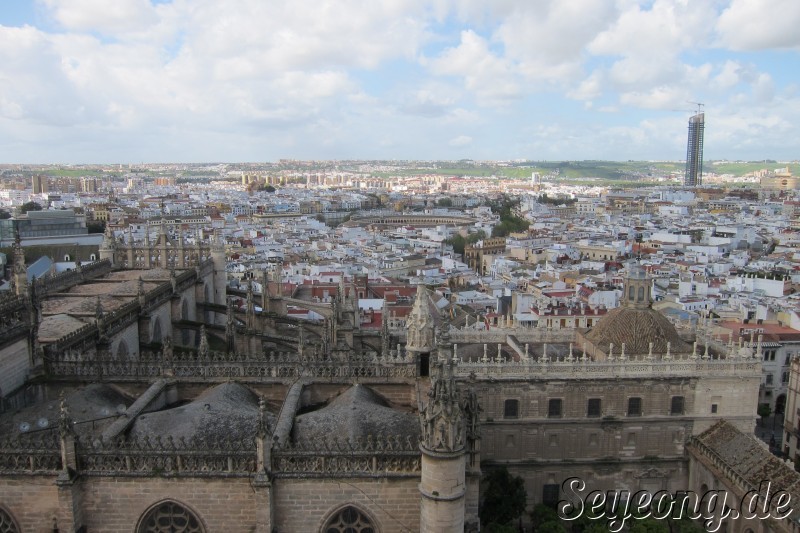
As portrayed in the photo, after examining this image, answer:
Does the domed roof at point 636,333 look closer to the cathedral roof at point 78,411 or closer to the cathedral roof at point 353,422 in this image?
the cathedral roof at point 353,422

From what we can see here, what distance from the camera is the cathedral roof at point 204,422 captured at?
43.0ft

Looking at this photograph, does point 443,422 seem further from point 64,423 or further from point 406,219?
point 406,219

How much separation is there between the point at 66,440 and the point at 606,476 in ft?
75.8

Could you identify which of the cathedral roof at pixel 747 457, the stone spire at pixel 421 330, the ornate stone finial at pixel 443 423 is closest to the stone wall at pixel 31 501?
the ornate stone finial at pixel 443 423

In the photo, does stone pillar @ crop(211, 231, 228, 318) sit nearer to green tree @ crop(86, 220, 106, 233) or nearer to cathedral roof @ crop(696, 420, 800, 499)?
cathedral roof @ crop(696, 420, 800, 499)

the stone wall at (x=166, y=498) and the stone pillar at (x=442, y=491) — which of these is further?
the stone wall at (x=166, y=498)

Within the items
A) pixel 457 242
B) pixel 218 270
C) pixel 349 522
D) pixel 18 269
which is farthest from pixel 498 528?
pixel 457 242

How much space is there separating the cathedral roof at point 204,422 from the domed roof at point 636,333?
20025 millimetres

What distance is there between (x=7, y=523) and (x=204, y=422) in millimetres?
3517

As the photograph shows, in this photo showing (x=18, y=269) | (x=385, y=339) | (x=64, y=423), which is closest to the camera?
(x=64, y=423)

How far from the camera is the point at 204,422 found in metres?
13.4

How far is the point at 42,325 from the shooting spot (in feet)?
70.8

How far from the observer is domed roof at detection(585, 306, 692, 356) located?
A: 30562mm

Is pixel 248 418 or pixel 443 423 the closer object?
pixel 443 423
